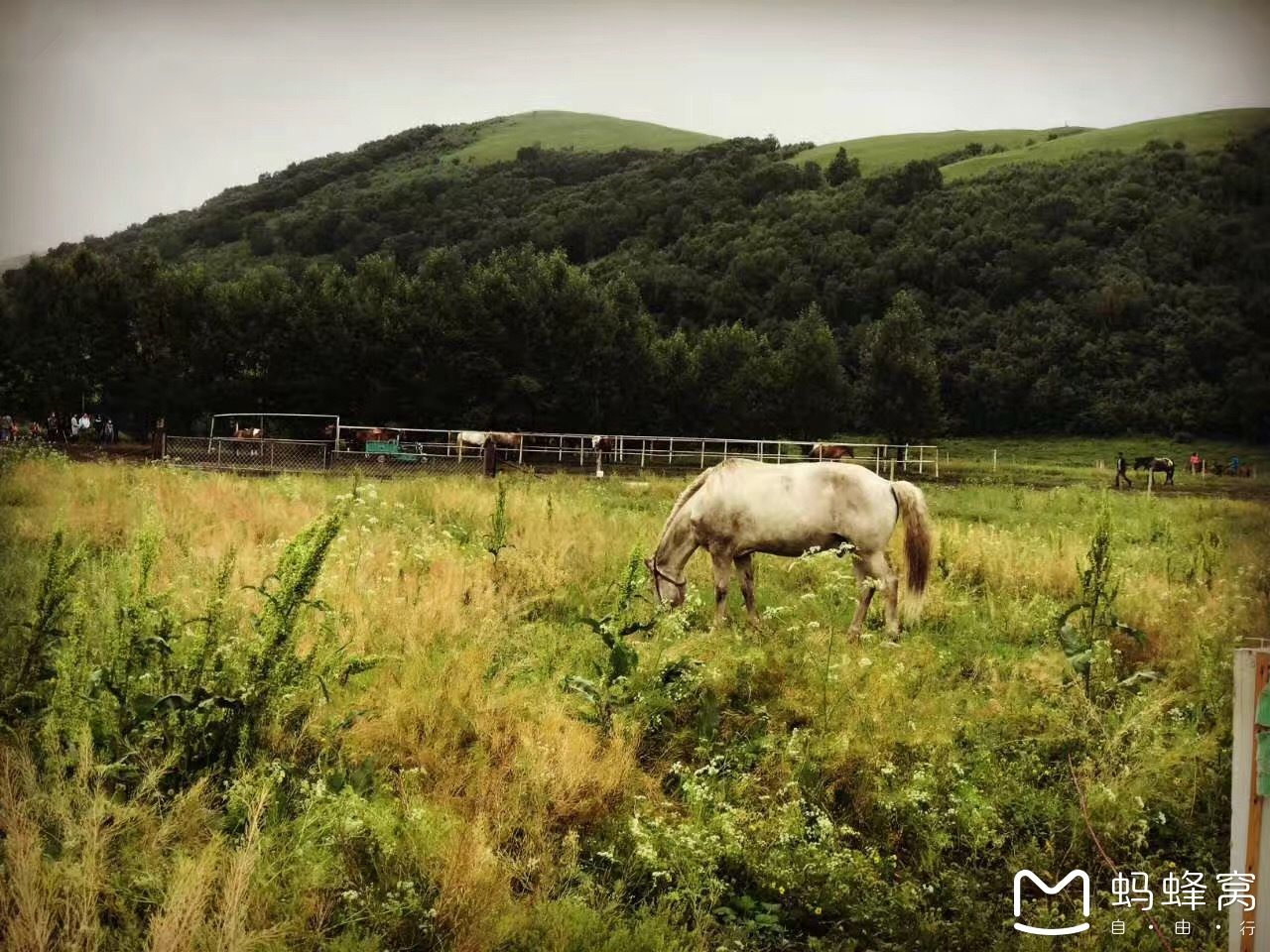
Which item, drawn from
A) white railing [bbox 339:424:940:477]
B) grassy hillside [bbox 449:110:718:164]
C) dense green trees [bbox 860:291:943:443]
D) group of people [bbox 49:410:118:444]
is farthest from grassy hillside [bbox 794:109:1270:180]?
group of people [bbox 49:410:118:444]

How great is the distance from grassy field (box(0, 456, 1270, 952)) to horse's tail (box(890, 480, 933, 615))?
933 mm

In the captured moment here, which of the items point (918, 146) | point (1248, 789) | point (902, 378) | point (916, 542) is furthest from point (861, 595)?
point (918, 146)

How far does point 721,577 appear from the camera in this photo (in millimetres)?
9078

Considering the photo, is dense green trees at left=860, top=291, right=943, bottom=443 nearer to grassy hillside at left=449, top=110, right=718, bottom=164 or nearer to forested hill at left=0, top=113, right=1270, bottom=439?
forested hill at left=0, top=113, right=1270, bottom=439

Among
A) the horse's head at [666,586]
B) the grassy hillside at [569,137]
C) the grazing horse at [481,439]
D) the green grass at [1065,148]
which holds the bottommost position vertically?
the horse's head at [666,586]

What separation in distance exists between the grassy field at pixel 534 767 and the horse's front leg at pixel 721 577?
3.20ft

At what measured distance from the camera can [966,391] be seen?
41.8 m

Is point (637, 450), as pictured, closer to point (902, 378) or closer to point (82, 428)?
point (902, 378)

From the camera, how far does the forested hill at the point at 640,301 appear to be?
28703 mm

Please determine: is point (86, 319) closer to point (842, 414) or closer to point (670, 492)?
point (670, 492)

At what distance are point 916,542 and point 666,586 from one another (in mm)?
2585

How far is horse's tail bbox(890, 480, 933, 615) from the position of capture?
8.72 meters
